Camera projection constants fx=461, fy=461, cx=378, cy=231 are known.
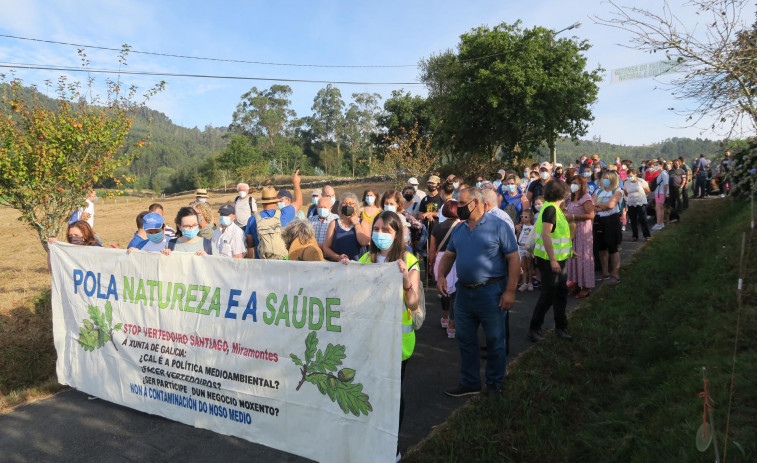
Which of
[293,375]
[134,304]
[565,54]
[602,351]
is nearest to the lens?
[293,375]

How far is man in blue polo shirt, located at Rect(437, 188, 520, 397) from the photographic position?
3980mm

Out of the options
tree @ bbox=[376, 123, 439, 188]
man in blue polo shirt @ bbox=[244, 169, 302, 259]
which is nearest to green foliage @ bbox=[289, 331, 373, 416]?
man in blue polo shirt @ bbox=[244, 169, 302, 259]

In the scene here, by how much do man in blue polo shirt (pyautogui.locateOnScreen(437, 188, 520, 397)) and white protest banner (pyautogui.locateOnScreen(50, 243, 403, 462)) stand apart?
1.22 metres

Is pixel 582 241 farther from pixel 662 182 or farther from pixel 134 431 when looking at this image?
pixel 134 431

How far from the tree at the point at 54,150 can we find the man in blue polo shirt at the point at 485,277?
7.07 meters

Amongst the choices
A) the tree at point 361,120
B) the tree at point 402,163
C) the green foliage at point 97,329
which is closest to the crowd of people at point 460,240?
the green foliage at point 97,329

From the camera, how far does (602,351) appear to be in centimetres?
506

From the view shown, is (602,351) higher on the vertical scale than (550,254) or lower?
lower

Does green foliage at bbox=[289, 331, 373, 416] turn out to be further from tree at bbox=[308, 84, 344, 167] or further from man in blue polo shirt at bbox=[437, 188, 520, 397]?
tree at bbox=[308, 84, 344, 167]

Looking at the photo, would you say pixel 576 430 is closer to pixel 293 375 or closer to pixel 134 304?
pixel 293 375

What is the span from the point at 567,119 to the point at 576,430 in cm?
2869

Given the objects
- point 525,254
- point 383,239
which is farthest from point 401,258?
point 525,254

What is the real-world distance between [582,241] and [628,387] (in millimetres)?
3102

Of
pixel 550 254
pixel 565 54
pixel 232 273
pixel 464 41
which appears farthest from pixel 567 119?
pixel 232 273
